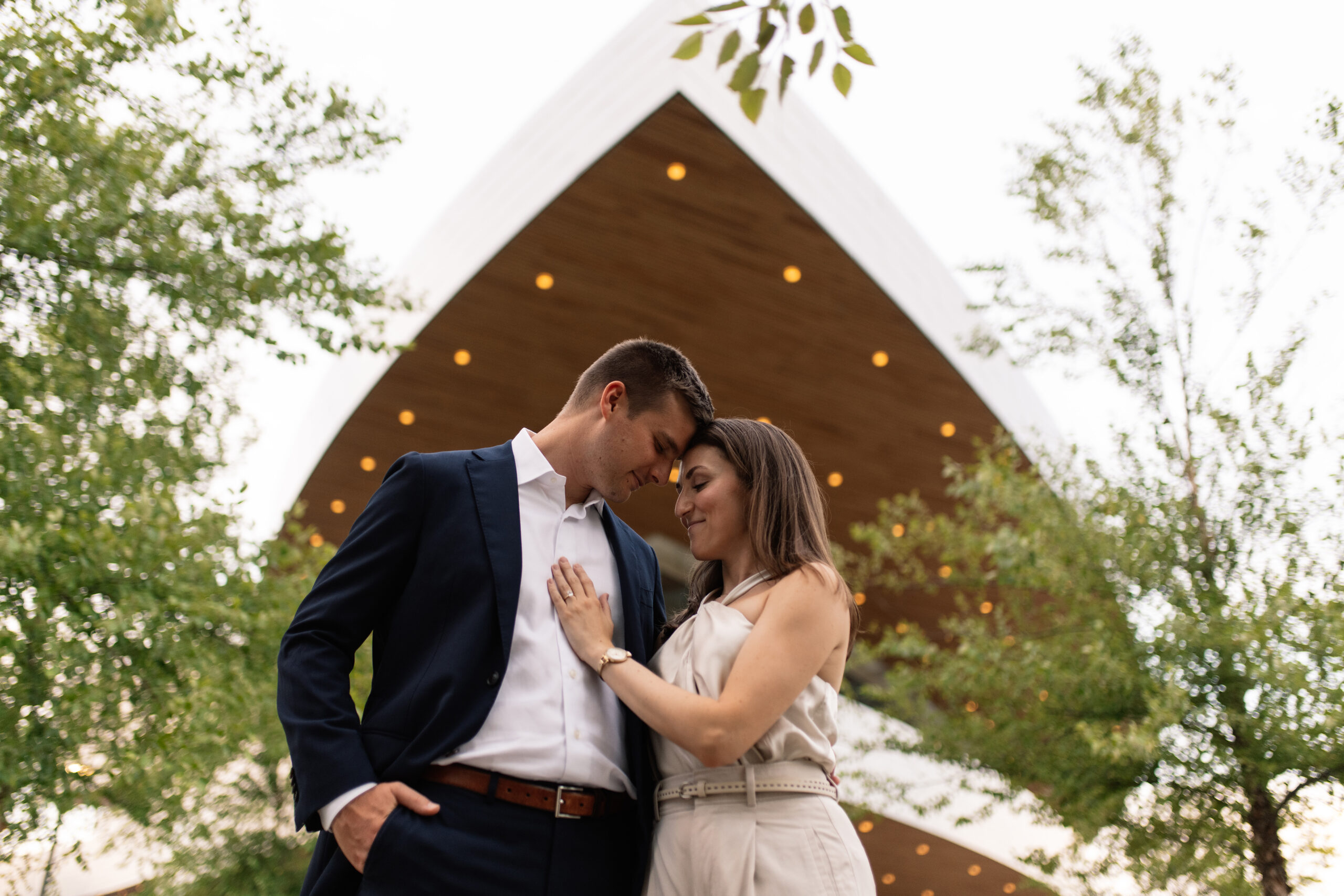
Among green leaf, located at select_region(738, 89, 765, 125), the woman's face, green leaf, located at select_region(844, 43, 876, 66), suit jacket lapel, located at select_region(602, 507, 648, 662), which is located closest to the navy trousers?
suit jacket lapel, located at select_region(602, 507, 648, 662)

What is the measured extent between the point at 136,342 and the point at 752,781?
15.1 feet

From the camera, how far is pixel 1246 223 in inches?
219

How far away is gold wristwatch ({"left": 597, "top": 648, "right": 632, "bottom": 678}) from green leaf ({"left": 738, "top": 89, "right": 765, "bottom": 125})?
98 centimetres

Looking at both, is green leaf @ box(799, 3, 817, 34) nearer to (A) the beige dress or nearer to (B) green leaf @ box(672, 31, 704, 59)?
(B) green leaf @ box(672, 31, 704, 59)

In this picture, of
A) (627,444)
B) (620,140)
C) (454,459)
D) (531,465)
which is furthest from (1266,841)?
(620,140)

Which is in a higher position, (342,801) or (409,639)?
(409,639)

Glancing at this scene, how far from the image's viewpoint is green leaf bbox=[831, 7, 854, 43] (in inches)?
Result: 54.4

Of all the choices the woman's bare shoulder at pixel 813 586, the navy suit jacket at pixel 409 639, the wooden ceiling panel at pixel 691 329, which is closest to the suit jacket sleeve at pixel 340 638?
the navy suit jacket at pixel 409 639

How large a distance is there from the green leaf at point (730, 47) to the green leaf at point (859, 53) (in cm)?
16

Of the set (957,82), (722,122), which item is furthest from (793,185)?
(957,82)

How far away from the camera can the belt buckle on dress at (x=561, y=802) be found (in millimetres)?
1718

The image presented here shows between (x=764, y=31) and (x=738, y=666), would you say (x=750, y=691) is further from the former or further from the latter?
(x=764, y=31)

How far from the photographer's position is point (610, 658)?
1.79 metres

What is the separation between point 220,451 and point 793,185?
5.28m
